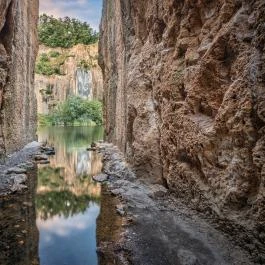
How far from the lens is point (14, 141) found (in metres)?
14.2

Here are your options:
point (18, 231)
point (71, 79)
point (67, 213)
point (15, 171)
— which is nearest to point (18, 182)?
point (15, 171)

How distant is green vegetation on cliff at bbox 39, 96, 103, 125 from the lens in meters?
47.7

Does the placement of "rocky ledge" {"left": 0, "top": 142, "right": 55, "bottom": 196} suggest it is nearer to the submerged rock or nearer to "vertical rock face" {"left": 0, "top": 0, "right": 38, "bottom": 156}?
the submerged rock

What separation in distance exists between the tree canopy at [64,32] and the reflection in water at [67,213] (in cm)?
5359

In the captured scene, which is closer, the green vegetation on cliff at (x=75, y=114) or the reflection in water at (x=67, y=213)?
the reflection in water at (x=67, y=213)

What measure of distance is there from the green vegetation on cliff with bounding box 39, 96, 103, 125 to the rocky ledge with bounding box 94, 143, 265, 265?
4141 centimetres

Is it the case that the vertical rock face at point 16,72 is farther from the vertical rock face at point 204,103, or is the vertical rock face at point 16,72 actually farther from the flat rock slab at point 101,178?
the vertical rock face at point 204,103

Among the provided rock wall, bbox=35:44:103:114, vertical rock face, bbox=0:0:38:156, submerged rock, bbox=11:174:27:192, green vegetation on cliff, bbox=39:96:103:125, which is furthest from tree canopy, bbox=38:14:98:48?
submerged rock, bbox=11:174:27:192

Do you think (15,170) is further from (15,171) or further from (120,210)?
(120,210)

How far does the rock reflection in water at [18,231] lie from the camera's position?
475 centimetres

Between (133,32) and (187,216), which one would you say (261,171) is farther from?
(133,32)

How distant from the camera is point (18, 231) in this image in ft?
18.8

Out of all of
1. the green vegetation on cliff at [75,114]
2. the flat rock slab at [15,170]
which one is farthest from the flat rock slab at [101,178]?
the green vegetation on cliff at [75,114]

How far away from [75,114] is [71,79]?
1053cm
